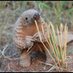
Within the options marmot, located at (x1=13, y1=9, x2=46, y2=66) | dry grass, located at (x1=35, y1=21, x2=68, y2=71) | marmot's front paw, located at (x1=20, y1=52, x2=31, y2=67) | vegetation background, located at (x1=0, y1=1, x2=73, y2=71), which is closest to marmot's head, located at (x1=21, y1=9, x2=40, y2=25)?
marmot, located at (x1=13, y1=9, x2=46, y2=66)

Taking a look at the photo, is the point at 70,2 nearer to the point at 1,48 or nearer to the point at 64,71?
the point at 1,48

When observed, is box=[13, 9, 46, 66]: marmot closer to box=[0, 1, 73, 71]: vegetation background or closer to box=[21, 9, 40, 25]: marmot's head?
box=[21, 9, 40, 25]: marmot's head

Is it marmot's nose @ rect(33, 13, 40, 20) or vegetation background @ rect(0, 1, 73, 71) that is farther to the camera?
vegetation background @ rect(0, 1, 73, 71)

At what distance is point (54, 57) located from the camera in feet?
7.50

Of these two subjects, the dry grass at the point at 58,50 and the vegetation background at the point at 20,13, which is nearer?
the dry grass at the point at 58,50

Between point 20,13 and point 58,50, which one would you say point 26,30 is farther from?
point 20,13

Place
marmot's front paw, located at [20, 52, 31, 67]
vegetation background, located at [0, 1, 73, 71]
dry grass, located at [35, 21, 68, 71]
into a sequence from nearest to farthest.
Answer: dry grass, located at [35, 21, 68, 71], marmot's front paw, located at [20, 52, 31, 67], vegetation background, located at [0, 1, 73, 71]

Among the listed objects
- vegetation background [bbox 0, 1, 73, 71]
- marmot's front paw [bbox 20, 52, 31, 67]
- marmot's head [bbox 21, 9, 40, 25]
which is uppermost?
marmot's head [bbox 21, 9, 40, 25]

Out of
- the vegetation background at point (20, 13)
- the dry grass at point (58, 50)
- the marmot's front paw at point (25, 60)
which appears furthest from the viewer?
the vegetation background at point (20, 13)

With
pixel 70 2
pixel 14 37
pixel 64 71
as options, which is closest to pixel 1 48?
pixel 14 37

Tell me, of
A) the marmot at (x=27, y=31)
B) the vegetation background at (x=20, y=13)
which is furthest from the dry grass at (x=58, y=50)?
the vegetation background at (x=20, y=13)

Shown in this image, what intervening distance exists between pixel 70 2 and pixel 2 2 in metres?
0.90

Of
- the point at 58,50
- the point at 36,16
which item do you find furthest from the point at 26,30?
the point at 58,50

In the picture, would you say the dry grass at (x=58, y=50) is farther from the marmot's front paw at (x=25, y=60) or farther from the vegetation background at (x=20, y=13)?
the vegetation background at (x=20, y=13)
